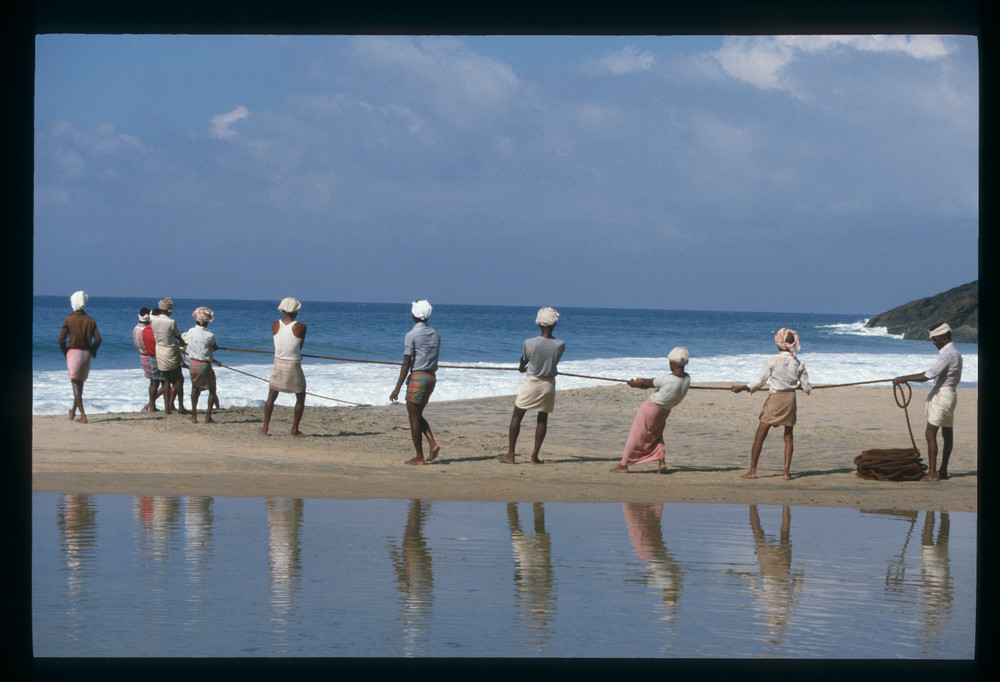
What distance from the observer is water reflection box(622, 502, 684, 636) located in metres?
5.40

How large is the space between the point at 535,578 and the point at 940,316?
2098 inches

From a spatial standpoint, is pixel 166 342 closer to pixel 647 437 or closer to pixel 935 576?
pixel 647 437

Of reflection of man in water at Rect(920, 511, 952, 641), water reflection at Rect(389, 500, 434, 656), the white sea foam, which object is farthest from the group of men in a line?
the white sea foam

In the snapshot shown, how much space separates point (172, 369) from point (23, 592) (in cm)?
1186

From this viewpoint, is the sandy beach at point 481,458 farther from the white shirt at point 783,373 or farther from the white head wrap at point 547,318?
the white head wrap at point 547,318

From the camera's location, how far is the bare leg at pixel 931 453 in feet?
33.3

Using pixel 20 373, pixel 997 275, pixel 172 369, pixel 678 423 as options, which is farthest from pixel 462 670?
pixel 678 423

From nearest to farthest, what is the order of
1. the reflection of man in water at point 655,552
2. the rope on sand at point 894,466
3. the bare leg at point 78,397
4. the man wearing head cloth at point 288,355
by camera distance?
the reflection of man in water at point 655,552 < the rope on sand at point 894,466 < the man wearing head cloth at point 288,355 < the bare leg at point 78,397

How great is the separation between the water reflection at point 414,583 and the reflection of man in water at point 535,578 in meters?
0.48

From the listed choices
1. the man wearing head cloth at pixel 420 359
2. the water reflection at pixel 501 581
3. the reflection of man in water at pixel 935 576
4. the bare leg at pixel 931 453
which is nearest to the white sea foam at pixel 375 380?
the man wearing head cloth at pixel 420 359

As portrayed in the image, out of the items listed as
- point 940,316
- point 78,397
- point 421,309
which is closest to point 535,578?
point 421,309

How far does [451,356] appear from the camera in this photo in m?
42.5

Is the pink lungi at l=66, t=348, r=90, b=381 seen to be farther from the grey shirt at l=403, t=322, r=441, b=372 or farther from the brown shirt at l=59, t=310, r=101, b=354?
the grey shirt at l=403, t=322, r=441, b=372

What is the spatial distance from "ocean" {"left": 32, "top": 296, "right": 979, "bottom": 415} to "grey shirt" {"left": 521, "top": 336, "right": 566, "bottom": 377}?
275cm
